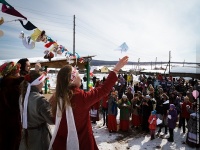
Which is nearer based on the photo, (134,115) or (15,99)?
(15,99)

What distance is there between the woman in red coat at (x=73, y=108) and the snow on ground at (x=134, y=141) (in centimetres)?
472

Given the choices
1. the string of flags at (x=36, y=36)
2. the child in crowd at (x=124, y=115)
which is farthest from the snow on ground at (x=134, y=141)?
the string of flags at (x=36, y=36)

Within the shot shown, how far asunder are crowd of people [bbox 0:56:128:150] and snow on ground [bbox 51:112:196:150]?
14.4 ft

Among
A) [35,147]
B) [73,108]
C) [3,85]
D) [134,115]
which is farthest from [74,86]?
[134,115]

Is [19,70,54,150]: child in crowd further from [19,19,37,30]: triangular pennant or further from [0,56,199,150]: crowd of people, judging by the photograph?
[19,19,37,30]: triangular pennant

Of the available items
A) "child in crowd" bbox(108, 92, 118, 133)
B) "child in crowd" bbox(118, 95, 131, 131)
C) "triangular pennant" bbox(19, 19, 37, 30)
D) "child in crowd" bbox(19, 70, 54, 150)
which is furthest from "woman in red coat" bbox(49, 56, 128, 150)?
"child in crowd" bbox(118, 95, 131, 131)

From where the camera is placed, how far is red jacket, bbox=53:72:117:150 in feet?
6.79

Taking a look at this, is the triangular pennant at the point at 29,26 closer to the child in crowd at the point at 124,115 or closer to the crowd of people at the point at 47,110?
the crowd of people at the point at 47,110

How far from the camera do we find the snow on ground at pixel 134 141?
267 inches

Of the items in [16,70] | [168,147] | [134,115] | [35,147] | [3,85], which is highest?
[16,70]

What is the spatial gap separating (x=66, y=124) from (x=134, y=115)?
287 inches

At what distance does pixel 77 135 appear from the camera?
2.15m

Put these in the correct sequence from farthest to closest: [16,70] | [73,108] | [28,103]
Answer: [16,70] < [28,103] < [73,108]

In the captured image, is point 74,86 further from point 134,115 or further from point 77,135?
point 134,115
